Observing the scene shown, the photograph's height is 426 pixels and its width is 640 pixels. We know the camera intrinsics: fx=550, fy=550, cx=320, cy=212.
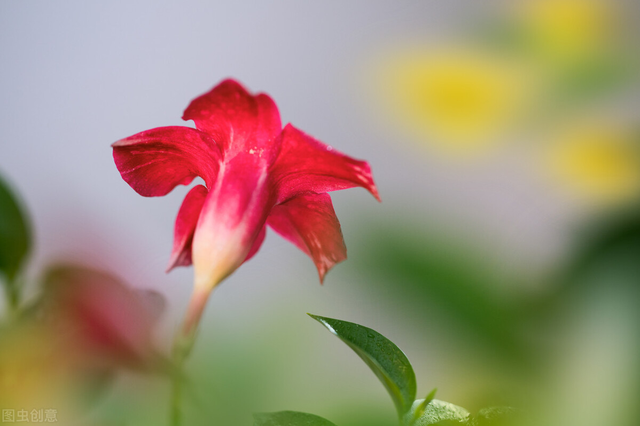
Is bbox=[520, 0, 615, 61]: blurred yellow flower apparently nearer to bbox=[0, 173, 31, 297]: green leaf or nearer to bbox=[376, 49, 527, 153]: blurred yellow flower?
bbox=[376, 49, 527, 153]: blurred yellow flower

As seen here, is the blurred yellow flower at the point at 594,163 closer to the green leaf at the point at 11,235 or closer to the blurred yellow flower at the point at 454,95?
the blurred yellow flower at the point at 454,95

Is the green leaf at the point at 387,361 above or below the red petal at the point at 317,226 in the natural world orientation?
below

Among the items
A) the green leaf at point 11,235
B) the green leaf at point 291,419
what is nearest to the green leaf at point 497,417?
the green leaf at point 291,419

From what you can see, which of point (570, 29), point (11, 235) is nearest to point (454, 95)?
point (570, 29)

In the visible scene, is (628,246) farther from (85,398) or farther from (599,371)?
(85,398)

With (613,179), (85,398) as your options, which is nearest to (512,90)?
(613,179)

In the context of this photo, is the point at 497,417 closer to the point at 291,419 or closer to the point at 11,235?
the point at 291,419
